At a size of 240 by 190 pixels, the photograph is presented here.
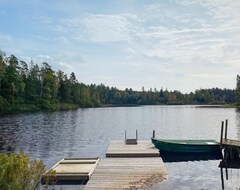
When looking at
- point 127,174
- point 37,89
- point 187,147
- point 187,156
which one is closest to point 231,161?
point 187,156

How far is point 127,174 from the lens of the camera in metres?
15.4

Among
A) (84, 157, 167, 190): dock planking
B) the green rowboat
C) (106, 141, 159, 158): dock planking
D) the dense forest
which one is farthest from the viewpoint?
the dense forest

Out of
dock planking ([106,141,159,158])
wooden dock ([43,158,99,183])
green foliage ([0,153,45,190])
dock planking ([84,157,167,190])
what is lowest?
wooden dock ([43,158,99,183])

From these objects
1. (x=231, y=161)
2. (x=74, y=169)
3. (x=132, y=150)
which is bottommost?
(x=231, y=161)

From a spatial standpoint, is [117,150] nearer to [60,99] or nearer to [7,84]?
[7,84]

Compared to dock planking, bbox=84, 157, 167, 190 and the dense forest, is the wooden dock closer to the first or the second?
dock planking, bbox=84, 157, 167, 190

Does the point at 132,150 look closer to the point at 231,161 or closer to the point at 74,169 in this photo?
the point at 74,169

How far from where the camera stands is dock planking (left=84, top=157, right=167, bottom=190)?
13590 mm

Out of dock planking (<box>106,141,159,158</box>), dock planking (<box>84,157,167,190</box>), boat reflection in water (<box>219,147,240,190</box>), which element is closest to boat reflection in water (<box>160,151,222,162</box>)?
boat reflection in water (<box>219,147,240,190</box>)

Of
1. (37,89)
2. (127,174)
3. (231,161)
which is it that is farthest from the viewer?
(37,89)

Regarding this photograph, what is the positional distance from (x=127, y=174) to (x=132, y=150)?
23.3 feet

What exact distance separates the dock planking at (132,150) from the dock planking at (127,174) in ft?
4.98

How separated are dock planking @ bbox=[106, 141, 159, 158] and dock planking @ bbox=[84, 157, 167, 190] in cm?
152

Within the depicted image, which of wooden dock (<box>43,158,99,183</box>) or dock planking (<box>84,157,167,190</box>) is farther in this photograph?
wooden dock (<box>43,158,99,183</box>)
